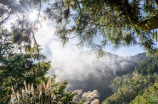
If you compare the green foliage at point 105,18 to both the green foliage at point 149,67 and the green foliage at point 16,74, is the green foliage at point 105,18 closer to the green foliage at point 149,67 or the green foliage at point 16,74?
the green foliage at point 16,74

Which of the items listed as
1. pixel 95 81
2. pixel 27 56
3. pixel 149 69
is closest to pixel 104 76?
pixel 95 81

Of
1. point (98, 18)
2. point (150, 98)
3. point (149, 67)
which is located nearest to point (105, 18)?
point (98, 18)

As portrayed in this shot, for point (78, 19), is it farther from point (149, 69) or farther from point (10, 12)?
point (149, 69)

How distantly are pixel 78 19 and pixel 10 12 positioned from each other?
7.05ft

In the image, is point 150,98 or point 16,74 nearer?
point 16,74

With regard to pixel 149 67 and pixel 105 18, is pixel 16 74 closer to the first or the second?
pixel 105 18

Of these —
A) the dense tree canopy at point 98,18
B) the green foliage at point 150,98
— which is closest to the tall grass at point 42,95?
the dense tree canopy at point 98,18

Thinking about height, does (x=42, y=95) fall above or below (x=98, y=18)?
below

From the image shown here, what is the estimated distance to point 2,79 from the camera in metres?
5.73

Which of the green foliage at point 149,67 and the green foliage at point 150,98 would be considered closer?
the green foliage at point 150,98

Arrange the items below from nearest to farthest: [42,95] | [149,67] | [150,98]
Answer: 1. [42,95]
2. [150,98]
3. [149,67]

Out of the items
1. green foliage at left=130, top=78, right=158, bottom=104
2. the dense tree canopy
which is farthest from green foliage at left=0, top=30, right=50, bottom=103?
green foliage at left=130, top=78, right=158, bottom=104

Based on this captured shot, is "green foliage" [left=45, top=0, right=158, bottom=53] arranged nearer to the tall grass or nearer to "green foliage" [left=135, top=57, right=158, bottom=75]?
the tall grass

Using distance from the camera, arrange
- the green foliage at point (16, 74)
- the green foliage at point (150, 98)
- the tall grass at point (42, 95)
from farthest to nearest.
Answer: the green foliage at point (150, 98) → the green foliage at point (16, 74) → the tall grass at point (42, 95)
